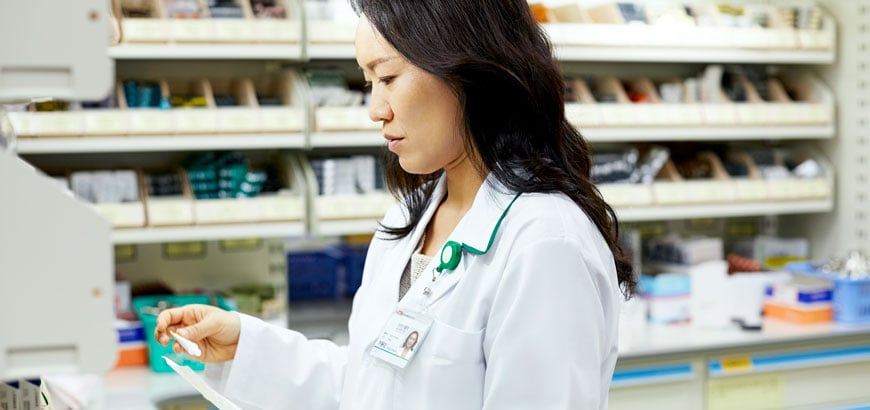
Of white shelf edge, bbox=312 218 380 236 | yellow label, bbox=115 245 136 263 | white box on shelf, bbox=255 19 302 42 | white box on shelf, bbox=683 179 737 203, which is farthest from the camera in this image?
white box on shelf, bbox=683 179 737 203

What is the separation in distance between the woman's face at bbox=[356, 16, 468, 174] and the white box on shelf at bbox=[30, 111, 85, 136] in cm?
191

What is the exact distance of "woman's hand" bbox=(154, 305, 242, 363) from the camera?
163 cm

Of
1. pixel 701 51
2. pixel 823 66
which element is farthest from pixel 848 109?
pixel 701 51

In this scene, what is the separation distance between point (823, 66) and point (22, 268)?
411 centimetres

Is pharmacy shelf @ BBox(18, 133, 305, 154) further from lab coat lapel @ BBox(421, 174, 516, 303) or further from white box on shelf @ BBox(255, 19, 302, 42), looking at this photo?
lab coat lapel @ BBox(421, 174, 516, 303)

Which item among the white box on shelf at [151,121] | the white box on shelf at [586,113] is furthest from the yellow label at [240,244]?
the white box on shelf at [586,113]

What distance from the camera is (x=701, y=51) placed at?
404 cm

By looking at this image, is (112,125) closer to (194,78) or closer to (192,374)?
(194,78)

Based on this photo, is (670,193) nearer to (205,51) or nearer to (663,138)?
(663,138)

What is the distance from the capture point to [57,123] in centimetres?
320

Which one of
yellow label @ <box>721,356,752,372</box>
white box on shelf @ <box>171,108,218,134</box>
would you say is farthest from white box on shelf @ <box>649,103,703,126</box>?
white box on shelf @ <box>171,108,218,134</box>

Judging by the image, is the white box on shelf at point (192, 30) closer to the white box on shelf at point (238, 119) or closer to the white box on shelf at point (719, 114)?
the white box on shelf at point (238, 119)

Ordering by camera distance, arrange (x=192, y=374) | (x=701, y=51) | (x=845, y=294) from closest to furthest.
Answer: (x=192, y=374) → (x=845, y=294) → (x=701, y=51)

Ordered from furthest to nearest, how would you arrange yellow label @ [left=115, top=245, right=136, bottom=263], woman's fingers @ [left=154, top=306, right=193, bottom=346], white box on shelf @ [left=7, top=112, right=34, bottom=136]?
yellow label @ [left=115, top=245, right=136, bottom=263] < white box on shelf @ [left=7, top=112, right=34, bottom=136] < woman's fingers @ [left=154, top=306, right=193, bottom=346]
